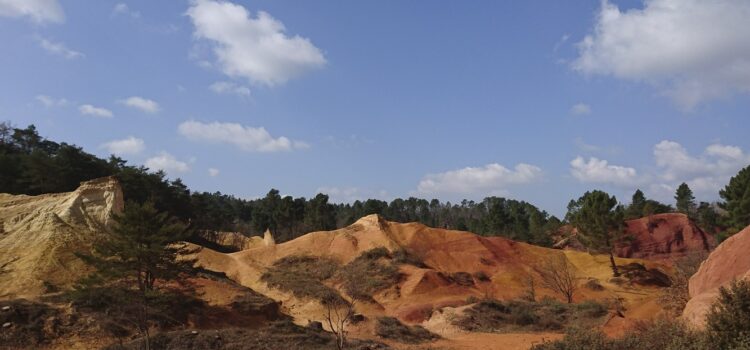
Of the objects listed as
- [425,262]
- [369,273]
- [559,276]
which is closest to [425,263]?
[425,262]

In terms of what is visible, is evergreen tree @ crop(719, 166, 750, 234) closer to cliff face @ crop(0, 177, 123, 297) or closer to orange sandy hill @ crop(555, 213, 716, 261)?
orange sandy hill @ crop(555, 213, 716, 261)

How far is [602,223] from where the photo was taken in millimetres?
50906

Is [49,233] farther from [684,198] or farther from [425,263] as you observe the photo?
[684,198]

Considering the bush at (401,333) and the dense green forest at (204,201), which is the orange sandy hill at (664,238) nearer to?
the dense green forest at (204,201)

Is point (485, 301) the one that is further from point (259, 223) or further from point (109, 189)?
point (259, 223)

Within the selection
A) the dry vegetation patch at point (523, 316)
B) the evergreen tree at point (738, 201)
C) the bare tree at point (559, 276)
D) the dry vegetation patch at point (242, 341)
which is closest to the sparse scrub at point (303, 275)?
the dry vegetation patch at point (523, 316)

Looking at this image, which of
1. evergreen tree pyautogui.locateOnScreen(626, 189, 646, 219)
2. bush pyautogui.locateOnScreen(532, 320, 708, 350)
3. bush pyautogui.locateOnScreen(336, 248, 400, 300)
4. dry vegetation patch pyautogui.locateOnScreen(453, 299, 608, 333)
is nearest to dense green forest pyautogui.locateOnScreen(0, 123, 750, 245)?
evergreen tree pyautogui.locateOnScreen(626, 189, 646, 219)

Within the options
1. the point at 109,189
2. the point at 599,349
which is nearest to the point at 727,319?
the point at 599,349

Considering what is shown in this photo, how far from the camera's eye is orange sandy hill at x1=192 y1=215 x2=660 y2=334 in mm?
41812

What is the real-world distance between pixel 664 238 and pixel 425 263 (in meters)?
35.4

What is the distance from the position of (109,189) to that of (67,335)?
47.0 feet

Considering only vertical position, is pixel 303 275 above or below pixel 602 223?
below

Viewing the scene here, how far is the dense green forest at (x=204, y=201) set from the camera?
50.6 metres

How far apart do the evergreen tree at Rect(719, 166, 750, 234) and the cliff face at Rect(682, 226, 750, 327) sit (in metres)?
40.3
